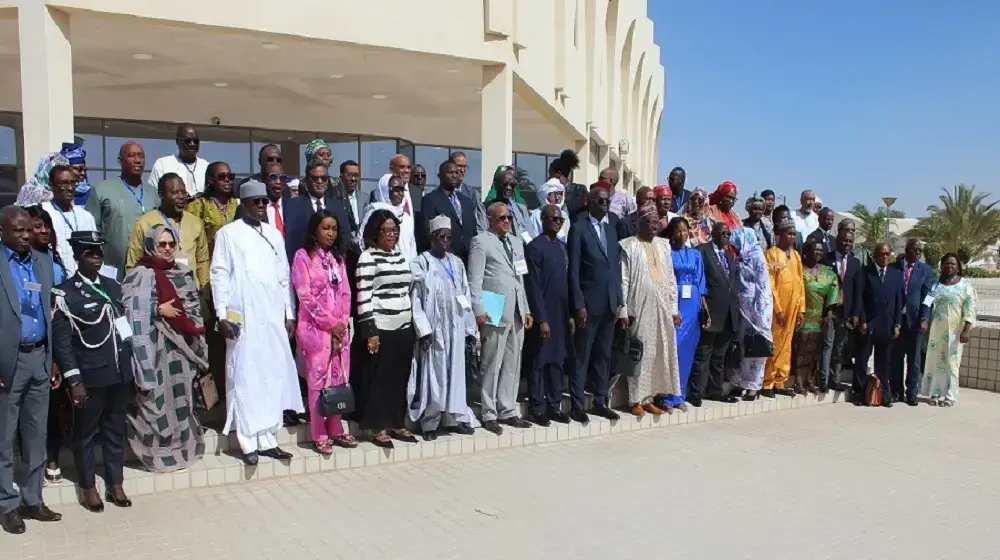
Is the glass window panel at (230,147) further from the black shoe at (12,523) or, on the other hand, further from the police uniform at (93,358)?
the black shoe at (12,523)

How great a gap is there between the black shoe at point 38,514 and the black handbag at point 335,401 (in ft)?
5.57

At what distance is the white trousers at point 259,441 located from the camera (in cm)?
520

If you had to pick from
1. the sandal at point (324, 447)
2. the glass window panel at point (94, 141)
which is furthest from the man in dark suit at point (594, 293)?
the glass window panel at point (94, 141)

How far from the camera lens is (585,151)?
53.4ft

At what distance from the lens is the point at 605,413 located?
691 centimetres

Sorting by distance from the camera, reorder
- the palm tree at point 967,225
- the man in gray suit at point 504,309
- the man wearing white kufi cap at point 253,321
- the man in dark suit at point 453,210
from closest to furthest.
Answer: the man wearing white kufi cap at point 253,321 < the man in gray suit at point 504,309 < the man in dark suit at point 453,210 < the palm tree at point 967,225

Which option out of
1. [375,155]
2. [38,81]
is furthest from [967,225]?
[38,81]

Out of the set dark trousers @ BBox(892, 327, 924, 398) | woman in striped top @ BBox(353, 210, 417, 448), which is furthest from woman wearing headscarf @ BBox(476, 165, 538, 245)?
dark trousers @ BBox(892, 327, 924, 398)

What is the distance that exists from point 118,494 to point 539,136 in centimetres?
1439

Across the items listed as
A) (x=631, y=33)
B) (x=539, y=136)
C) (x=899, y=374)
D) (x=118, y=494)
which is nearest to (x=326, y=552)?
(x=118, y=494)

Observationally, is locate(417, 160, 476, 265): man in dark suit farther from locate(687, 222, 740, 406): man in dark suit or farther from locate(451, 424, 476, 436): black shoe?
locate(687, 222, 740, 406): man in dark suit

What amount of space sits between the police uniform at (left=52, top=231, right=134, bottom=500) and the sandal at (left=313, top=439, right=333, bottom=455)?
1.32 metres

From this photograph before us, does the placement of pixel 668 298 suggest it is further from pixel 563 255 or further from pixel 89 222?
pixel 89 222

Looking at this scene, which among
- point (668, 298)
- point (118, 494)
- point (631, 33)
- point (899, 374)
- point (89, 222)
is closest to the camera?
point (118, 494)
